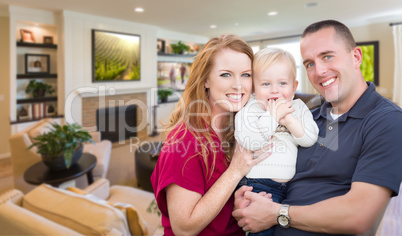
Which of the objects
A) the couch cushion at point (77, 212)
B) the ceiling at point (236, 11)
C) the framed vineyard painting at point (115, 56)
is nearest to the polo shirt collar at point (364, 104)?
the couch cushion at point (77, 212)

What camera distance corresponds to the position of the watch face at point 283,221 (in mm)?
871

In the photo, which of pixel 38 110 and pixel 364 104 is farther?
pixel 38 110

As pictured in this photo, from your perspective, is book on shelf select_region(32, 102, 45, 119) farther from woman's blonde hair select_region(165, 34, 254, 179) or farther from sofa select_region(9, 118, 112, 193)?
woman's blonde hair select_region(165, 34, 254, 179)

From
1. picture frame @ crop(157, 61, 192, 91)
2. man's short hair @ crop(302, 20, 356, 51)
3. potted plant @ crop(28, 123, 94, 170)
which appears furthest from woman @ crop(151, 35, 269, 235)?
picture frame @ crop(157, 61, 192, 91)

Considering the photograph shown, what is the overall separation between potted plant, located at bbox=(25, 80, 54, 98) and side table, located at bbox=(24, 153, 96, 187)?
2.45 m

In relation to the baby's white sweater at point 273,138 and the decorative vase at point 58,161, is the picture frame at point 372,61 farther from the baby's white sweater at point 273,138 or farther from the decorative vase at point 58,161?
the decorative vase at point 58,161

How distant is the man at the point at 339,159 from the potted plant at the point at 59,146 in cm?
234

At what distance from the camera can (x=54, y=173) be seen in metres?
2.81

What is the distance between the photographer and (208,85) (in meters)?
1.11

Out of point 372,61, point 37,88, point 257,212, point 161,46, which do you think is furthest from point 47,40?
point 372,61

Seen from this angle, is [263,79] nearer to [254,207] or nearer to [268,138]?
[268,138]

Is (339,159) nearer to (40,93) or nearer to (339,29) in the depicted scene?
(339,29)

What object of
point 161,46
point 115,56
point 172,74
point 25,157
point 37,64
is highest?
point 161,46

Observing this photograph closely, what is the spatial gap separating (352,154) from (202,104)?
1.89 feet
